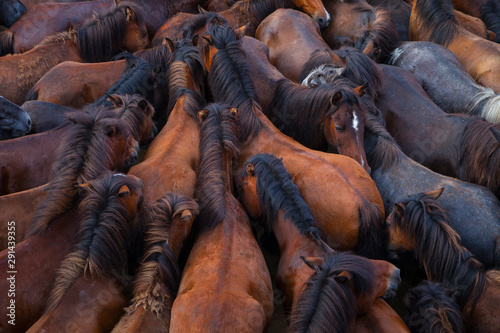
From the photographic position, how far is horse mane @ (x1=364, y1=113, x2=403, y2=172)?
4062 millimetres

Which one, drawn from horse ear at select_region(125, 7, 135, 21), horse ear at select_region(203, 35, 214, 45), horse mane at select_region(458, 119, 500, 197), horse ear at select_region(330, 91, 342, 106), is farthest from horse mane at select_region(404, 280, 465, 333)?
horse ear at select_region(125, 7, 135, 21)

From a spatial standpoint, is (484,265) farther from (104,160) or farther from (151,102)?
(151,102)

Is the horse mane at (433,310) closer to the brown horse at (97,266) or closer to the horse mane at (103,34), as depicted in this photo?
the brown horse at (97,266)

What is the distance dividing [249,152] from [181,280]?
1.41 meters

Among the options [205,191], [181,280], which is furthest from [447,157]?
[181,280]

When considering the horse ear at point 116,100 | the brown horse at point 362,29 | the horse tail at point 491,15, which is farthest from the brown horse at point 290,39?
the horse tail at point 491,15

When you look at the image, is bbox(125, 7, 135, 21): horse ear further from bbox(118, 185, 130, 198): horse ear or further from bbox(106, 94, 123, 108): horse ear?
bbox(118, 185, 130, 198): horse ear

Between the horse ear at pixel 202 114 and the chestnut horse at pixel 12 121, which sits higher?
the horse ear at pixel 202 114

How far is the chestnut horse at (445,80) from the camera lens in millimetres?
4648

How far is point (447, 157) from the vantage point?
14.0 ft

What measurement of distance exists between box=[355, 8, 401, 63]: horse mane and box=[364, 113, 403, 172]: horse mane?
1.53 meters

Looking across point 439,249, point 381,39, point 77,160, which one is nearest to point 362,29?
point 381,39

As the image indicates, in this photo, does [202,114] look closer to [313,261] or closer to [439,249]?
[313,261]

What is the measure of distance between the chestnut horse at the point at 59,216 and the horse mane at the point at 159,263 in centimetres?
Result: 51
